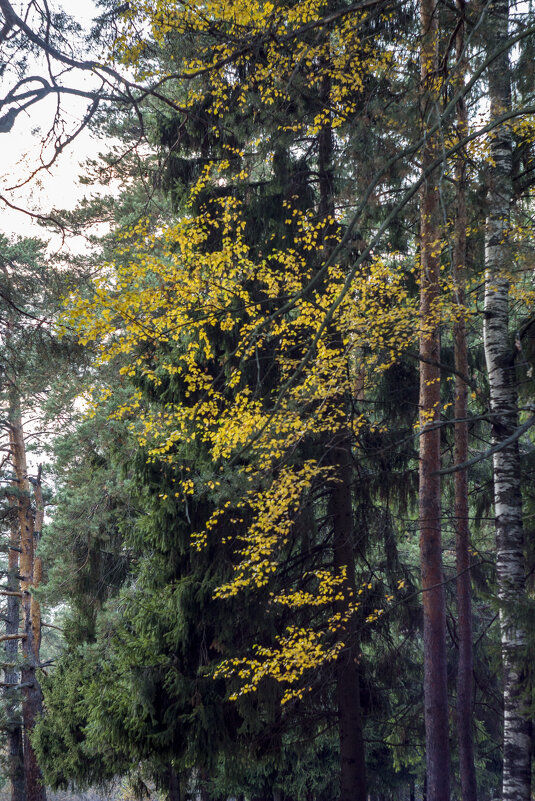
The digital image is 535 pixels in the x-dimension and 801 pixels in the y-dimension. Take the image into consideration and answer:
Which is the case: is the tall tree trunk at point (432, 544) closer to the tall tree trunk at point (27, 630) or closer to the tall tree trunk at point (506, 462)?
the tall tree trunk at point (506, 462)

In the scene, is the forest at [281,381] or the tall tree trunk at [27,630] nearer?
the forest at [281,381]

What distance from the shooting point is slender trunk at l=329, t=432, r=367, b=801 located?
28.2 feet

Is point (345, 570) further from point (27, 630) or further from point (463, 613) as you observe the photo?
point (27, 630)

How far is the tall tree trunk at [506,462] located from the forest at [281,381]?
0.03 meters

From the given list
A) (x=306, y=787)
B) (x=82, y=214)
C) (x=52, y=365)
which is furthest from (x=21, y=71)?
(x=306, y=787)

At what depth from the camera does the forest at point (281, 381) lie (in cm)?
567

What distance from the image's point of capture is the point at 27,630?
50.5 feet

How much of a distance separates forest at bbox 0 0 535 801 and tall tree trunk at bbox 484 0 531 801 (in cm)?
3

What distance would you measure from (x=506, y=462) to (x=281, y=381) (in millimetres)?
2852

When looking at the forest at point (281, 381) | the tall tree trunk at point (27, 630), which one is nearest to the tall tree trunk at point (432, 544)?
the forest at point (281, 381)

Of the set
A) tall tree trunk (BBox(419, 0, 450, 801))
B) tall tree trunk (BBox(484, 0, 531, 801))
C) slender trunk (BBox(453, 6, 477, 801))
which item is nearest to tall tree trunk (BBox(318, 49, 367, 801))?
tall tree trunk (BBox(419, 0, 450, 801))

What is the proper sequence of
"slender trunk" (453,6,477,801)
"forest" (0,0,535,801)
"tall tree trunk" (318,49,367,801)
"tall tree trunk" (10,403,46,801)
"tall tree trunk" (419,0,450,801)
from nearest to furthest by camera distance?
"forest" (0,0,535,801)
"tall tree trunk" (419,0,450,801)
"tall tree trunk" (318,49,367,801)
"slender trunk" (453,6,477,801)
"tall tree trunk" (10,403,46,801)

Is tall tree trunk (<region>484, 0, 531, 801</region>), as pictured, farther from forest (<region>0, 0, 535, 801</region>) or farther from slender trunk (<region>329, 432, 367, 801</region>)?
slender trunk (<region>329, 432, 367, 801</region>)

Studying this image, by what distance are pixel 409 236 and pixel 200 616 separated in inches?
226
